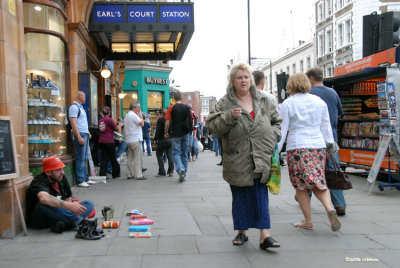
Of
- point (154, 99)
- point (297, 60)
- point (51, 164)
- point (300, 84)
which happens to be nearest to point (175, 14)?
point (300, 84)

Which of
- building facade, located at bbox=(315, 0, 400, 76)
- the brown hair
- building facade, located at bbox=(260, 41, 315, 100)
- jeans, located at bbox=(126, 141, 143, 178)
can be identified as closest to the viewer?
the brown hair

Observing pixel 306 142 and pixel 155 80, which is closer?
pixel 306 142

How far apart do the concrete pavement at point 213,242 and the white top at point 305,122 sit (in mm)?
1031

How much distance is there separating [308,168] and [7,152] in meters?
3.33

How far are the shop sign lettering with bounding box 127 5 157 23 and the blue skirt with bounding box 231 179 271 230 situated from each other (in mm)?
7620

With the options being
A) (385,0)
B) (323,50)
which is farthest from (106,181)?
(323,50)

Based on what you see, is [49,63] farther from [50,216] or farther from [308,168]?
[308,168]

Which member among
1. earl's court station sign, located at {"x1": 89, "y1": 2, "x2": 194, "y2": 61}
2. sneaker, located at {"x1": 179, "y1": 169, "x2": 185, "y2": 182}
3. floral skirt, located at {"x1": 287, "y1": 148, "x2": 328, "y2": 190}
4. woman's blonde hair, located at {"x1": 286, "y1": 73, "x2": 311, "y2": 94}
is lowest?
sneaker, located at {"x1": 179, "y1": 169, "x2": 185, "y2": 182}

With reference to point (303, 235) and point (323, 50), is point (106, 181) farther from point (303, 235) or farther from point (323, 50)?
point (323, 50)

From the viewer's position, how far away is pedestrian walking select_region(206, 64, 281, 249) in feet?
13.1

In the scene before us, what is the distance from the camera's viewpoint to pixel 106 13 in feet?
35.7

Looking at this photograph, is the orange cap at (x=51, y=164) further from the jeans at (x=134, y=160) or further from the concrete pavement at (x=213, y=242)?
the jeans at (x=134, y=160)

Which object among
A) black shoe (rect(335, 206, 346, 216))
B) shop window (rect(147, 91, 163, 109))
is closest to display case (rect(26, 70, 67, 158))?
black shoe (rect(335, 206, 346, 216))

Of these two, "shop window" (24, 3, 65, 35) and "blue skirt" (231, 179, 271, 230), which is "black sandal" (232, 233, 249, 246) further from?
"shop window" (24, 3, 65, 35)
